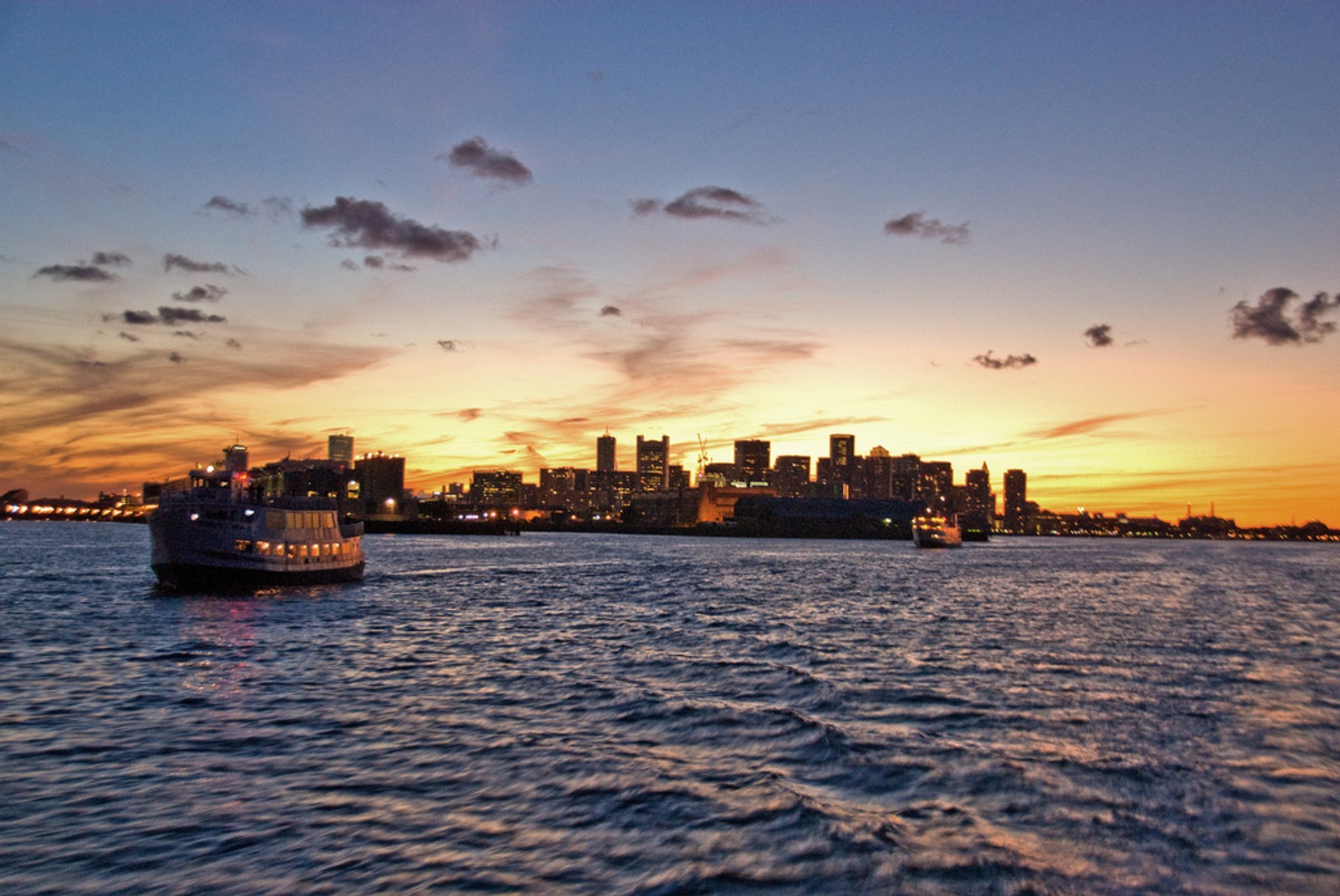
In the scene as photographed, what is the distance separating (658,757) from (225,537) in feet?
171

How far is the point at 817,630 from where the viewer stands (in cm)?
5122

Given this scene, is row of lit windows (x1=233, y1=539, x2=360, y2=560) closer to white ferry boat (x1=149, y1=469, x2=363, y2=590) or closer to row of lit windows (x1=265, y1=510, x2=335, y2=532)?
white ferry boat (x1=149, y1=469, x2=363, y2=590)

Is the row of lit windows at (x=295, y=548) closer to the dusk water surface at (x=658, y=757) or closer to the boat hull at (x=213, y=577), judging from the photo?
the boat hull at (x=213, y=577)

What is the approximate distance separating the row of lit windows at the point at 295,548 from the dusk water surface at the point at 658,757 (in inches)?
498

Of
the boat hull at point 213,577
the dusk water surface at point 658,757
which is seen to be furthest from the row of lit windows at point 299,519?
the dusk water surface at point 658,757

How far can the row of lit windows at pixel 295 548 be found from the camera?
214 feet

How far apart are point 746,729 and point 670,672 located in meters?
10.3

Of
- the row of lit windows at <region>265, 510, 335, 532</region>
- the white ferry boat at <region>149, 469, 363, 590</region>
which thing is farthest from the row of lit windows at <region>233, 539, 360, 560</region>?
the row of lit windows at <region>265, 510, 335, 532</region>

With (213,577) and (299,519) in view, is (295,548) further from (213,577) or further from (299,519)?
(213,577)

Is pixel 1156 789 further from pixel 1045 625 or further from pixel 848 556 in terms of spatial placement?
pixel 848 556

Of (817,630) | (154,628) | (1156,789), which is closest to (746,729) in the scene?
(1156,789)

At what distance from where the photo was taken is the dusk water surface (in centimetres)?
1498

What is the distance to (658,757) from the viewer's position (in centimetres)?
2205

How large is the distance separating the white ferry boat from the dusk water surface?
38.7ft
